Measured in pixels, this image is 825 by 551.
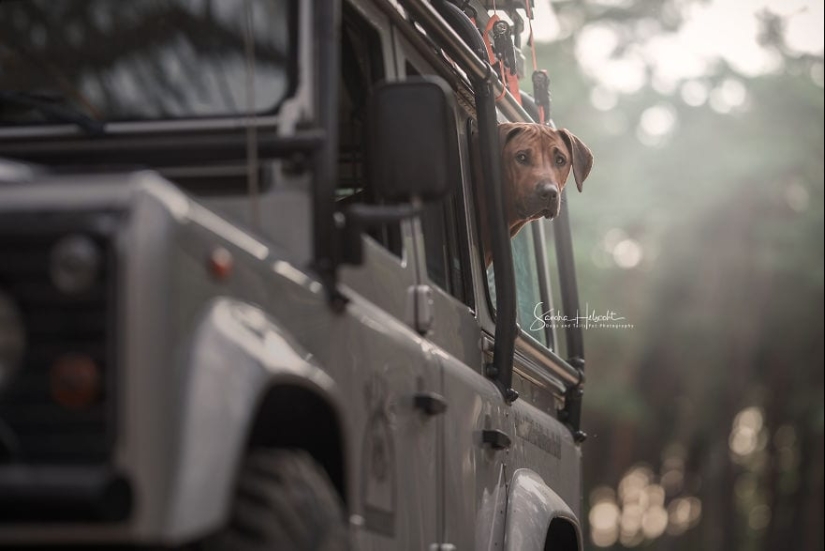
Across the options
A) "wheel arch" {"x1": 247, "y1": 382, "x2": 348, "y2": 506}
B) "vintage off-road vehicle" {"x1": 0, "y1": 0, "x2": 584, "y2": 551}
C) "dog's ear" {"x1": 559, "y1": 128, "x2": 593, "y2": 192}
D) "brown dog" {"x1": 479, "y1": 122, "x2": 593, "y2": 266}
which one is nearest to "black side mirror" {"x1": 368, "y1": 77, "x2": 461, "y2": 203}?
"vintage off-road vehicle" {"x1": 0, "y1": 0, "x2": 584, "y2": 551}

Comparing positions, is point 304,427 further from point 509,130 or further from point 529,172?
point 529,172

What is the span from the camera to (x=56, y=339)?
3582 millimetres

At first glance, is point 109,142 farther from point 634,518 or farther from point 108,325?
point 634,518

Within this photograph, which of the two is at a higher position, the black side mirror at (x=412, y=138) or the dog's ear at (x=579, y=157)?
the black side mirror at (x=412, y=138)

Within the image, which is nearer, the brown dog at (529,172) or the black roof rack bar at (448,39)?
the black roof rack bar at (448,39)

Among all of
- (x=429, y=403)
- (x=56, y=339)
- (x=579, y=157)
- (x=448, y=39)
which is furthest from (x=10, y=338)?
(x=579, y=157)

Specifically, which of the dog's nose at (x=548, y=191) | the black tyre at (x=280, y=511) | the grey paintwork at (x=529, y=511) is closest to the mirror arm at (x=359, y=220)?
the black tyre at (x=280, y=511)

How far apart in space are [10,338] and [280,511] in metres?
0.67

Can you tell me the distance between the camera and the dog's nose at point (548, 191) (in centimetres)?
829

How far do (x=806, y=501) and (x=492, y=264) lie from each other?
26833 mm

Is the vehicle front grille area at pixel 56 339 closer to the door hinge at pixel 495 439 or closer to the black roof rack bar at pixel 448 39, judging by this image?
the black roof rack bar at pixel 448 39

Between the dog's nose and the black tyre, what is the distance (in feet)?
14.4

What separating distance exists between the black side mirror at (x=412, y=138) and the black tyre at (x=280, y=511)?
784 mm

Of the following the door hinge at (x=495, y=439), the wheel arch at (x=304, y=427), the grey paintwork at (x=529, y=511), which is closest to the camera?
the wheel arch at (x=304, y=427)
